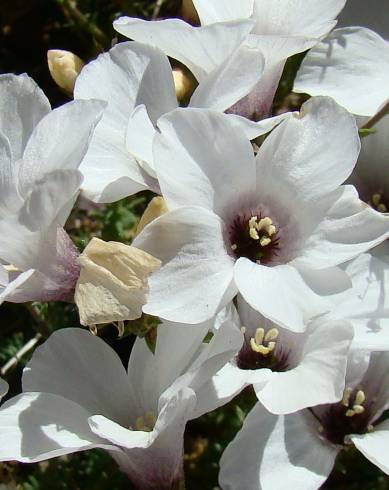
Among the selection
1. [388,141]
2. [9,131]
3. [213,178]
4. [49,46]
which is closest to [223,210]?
[213,178]

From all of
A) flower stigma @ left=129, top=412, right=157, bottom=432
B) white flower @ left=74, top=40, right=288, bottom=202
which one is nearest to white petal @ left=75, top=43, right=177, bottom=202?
white flower @ left=74, top=40, right=288, bottom=202

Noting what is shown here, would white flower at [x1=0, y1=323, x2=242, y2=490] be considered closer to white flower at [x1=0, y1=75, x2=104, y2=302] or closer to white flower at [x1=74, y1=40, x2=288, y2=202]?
white flower at [x1=0, y1=75, x2=104, y2=302]

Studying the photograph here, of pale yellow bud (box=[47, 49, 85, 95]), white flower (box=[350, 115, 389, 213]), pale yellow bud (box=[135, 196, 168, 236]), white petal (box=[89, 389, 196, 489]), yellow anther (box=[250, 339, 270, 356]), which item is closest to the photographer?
white petal (box=[89, 389, 196, 489])

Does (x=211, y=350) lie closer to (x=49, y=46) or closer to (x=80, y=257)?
(x=80, y=257)

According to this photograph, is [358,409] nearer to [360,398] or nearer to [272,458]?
[360,398]

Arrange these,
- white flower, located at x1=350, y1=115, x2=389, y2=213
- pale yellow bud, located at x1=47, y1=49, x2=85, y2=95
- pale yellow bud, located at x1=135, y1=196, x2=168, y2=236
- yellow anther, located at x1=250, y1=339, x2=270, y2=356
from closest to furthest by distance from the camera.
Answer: pale yellow bud, located at x1=135, y1=196, x2=168, y2=236
yellow anther, located at x1=250, y1=339, x2=270, y2=356
pale yellow bud, located at x1=47, y1=49, x2=85, y2=95
white flower, located at x1=350, y1=115, x2=389, y2=213

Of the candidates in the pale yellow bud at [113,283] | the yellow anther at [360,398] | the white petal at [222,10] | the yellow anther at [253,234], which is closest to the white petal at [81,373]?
the pale yellow bud at [113,283]
